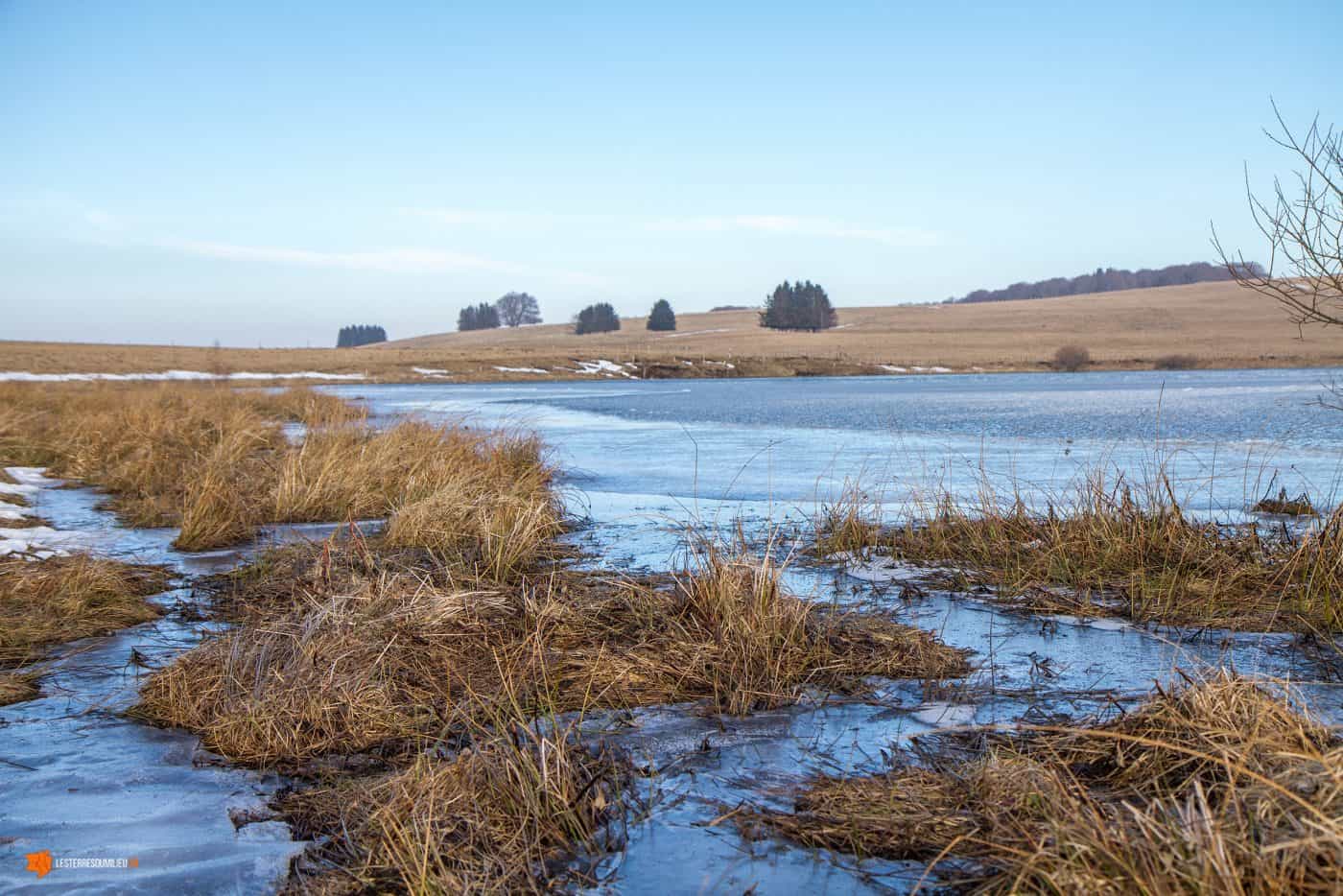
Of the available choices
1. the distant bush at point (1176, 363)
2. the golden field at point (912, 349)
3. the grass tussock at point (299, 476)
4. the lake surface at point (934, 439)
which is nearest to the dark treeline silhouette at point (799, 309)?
the golden field at point (912, 349)

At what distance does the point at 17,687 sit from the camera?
430 centimetres

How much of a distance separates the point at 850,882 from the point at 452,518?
5.17m

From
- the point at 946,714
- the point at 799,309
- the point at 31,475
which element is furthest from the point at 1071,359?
the point at 946,714

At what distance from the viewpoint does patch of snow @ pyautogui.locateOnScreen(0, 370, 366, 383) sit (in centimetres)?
3566

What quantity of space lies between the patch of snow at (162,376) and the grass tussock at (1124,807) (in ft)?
116

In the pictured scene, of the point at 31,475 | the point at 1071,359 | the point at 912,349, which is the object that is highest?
the point at 912,349

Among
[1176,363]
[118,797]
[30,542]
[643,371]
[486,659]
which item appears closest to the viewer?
[118,797]

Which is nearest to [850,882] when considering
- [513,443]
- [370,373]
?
[513,443]

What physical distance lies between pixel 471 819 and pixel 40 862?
1216mm

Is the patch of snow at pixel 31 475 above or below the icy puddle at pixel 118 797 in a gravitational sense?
above

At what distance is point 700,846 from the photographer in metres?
2.83

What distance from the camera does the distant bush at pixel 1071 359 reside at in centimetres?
4684

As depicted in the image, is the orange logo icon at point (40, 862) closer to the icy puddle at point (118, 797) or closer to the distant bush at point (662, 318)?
the icy puddle at point (118, 797)

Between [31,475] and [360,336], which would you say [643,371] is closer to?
[31,475]
